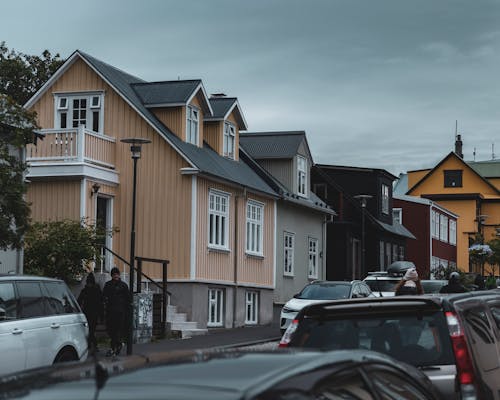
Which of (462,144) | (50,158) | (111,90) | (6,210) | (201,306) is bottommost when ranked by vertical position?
(201,306)

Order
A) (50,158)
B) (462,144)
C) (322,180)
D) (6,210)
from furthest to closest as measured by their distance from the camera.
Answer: (462,144)
(322,180)
(50,158)
(6,210)

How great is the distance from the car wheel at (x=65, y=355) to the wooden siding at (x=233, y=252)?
1593 centimetres

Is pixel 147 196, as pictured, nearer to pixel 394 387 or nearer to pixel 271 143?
pixel 271 143

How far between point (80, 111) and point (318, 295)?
9.61 m

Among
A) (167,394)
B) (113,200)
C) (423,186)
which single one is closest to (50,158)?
(113,200)

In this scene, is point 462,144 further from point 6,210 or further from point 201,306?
point 6,210

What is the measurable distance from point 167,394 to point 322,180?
45217 mm

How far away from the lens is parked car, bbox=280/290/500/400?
7758mm

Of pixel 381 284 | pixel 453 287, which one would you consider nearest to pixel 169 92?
pixel 381 284

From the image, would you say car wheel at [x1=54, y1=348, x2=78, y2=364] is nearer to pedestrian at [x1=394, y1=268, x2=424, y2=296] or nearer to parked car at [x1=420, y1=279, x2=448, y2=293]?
pedestrian at [x1=394, y1=268, x2=424, y2=296]

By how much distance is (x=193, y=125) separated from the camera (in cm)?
3344

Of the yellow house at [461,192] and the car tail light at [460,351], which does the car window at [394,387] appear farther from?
the yellow house at [461,192]

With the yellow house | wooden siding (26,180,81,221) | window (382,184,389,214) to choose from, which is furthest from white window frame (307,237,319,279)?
the yellow house

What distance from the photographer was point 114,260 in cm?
3106
